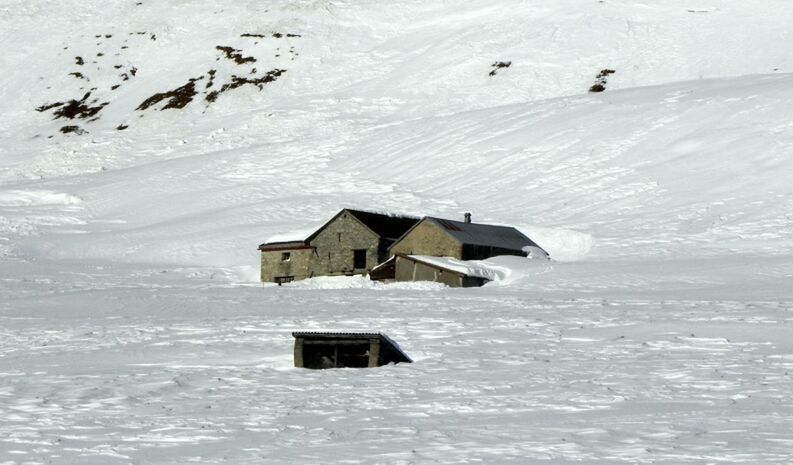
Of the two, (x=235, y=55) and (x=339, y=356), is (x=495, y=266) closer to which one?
(x=339, y=356)

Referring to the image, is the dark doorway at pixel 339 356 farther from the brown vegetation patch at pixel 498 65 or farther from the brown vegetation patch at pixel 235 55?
the brown vegetation patch at pixel 235 55

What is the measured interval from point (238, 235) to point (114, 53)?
6202cm

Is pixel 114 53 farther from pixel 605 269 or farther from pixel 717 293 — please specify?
pixel 717 293

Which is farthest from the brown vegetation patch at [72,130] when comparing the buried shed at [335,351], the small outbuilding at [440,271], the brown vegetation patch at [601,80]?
the buried shed at [335,351]

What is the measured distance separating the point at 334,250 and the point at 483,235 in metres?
6.55

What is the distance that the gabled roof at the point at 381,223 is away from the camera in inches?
2165

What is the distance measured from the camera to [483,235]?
52.5 m

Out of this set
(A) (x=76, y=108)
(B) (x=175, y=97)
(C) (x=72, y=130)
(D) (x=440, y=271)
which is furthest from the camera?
(A) (x=76, y=108)

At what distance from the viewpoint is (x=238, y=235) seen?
6338 cm

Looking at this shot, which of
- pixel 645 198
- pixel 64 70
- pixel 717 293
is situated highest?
pixel 64 70

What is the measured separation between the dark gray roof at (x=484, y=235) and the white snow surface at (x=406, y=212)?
81.0 inches

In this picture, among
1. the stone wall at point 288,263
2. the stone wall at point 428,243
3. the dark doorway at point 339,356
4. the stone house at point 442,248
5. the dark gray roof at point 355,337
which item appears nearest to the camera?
the dark gray roof at point 355,337

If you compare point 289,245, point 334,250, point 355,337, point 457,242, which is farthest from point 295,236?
point 355,337

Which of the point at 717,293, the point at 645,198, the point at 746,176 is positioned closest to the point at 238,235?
the point at 645,198
